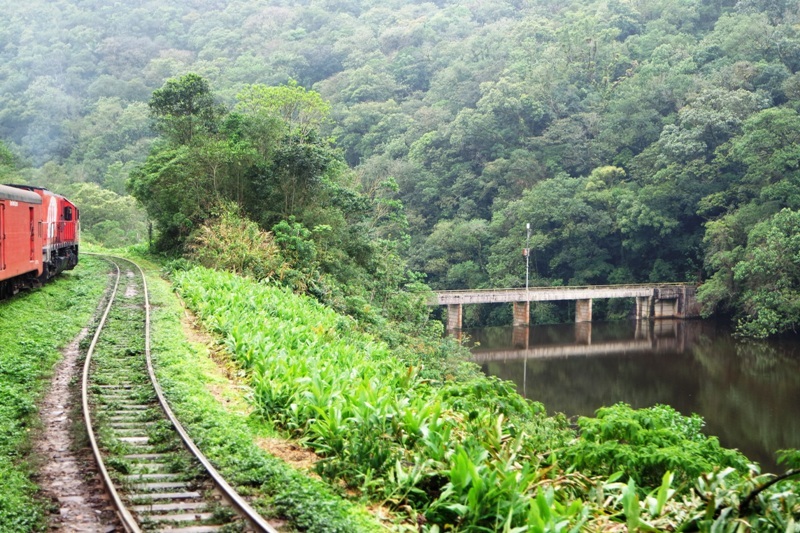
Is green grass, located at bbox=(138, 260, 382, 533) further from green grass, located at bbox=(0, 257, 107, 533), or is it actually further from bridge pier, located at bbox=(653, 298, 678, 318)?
bridge pier, located at bbox=(653, 298, 678, 318)

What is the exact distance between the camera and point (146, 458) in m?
7.88

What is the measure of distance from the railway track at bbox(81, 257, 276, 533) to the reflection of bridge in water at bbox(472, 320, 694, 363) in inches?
1070

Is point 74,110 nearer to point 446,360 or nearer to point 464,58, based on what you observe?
point 464,58

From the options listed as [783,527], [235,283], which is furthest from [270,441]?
[235,283]

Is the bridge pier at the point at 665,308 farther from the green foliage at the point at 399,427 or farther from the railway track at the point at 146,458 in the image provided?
the railway track at the point at 146,458

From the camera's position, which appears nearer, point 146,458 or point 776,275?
point 146,458

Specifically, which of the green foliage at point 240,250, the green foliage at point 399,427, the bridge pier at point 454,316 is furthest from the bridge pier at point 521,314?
the green foliage at point 399,427

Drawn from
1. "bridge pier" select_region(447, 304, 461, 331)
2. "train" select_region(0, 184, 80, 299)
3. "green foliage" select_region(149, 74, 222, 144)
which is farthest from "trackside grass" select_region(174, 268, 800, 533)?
"bridge pier" select_region(447, 304, 461, 331)

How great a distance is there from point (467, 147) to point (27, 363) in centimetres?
5485

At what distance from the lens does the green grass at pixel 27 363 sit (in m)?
6.51

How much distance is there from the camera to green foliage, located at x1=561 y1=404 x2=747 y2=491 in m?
7.52

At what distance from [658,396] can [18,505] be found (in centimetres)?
2574

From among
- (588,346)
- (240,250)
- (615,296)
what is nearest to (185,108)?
(240,250)

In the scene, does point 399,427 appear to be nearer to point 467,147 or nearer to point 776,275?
point 776,275
